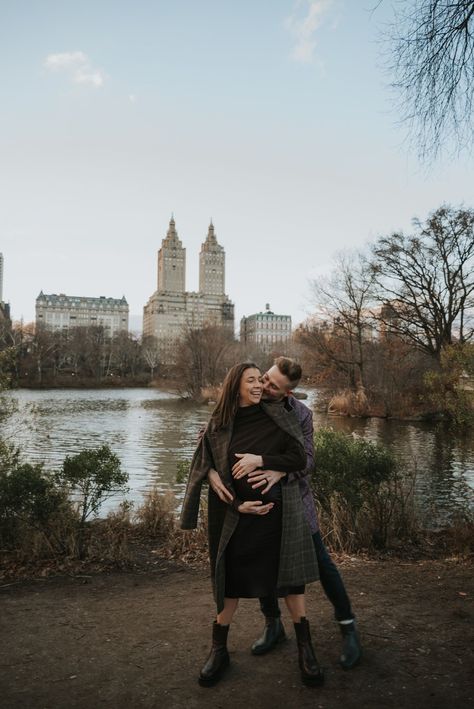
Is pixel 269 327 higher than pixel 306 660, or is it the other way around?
pixel 269 327

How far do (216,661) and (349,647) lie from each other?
837 mm

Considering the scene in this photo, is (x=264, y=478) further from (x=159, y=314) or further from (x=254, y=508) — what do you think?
(x=159, y=314)

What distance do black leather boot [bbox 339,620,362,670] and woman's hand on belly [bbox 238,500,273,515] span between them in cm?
100

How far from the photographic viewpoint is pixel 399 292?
100 feet

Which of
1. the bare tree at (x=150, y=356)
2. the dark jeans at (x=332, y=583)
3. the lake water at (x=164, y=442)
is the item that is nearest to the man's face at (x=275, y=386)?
the dark jeans at (x=332, y=583)

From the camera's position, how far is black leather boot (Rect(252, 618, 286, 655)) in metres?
3.50

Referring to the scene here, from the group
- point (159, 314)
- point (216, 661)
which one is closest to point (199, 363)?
point (216, 661)

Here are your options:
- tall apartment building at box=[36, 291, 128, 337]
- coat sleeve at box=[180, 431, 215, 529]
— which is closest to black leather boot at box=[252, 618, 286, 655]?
coat sleeve at box=[180, 431, 215, 529]

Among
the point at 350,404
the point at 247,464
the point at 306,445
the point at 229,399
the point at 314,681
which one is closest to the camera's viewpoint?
the point at 314,681

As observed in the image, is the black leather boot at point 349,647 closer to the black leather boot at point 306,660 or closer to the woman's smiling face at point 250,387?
the black leather boot at point 306,660

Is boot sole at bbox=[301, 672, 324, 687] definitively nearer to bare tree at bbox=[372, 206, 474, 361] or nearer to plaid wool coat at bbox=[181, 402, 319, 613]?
plaid wool coat at bbox=[181, 402, 319, 613]

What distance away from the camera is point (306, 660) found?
3.14m

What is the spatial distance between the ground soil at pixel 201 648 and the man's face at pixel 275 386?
1665 mm

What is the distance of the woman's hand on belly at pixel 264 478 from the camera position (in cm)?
316
